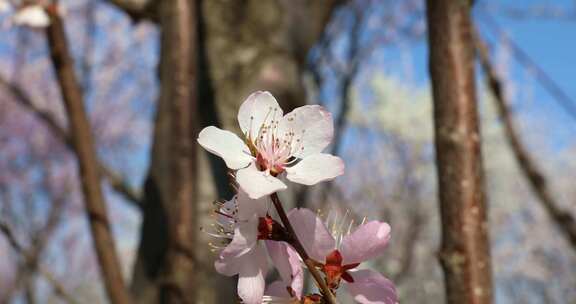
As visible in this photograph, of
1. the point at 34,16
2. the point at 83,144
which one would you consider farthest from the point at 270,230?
the point at 34,16

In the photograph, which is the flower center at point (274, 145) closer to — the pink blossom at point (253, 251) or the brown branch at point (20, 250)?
the pink blossom at point (253, 251)

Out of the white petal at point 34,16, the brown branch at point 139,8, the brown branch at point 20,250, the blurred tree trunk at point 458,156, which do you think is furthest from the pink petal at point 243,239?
the brown branch at point 139,8

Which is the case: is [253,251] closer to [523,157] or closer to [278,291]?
[278,291]

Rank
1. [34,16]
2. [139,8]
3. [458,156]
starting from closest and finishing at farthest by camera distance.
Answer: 1. [458,156]
2. [34,16]
3. [139,8]

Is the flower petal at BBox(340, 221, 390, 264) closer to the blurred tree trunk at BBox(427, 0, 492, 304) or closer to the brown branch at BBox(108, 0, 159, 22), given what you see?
the blurred tree trunk at BBox(427, 0, 492, 304)

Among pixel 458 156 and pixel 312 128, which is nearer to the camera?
pixel 312 128

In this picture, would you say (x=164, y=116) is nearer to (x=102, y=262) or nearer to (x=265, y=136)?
(x=102, y=262)
